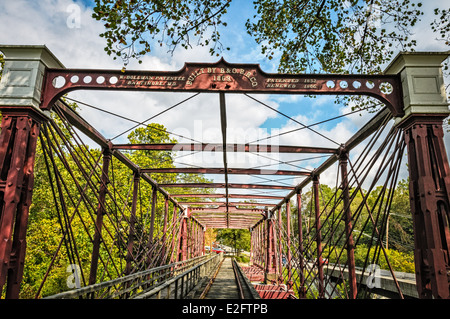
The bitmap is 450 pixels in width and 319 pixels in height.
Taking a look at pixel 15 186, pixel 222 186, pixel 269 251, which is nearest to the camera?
pixel 15 186

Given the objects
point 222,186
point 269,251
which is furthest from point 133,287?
point 269,251

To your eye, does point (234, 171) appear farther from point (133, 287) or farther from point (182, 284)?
point (133, 287)

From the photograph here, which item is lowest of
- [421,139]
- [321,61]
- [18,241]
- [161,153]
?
[18,241]

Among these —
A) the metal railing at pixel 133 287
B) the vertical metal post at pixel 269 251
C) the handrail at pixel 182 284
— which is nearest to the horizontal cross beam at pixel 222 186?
the handrail at pixel 182 284

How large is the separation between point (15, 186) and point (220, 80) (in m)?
4.19

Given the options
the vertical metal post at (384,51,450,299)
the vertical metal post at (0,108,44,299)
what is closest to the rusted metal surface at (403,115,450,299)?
the vertical metal post at (384,51,450,299)

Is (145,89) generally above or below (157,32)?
below

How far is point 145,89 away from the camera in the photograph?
6500 millimetres

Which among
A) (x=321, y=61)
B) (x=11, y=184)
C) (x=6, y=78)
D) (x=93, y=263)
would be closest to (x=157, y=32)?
(x=6, y=78)

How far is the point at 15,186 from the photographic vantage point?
5340 mm

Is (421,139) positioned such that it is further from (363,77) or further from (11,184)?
(11,184)

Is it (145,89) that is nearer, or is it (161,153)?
(145,89)
